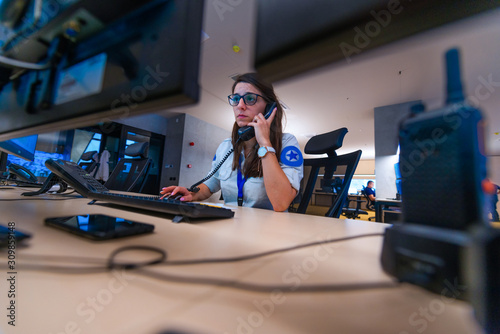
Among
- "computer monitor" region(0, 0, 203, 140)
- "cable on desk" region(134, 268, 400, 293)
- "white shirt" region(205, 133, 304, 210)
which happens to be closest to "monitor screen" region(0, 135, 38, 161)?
"computer monitor" region(0, 0, 203, 140)

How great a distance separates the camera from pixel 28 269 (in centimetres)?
18

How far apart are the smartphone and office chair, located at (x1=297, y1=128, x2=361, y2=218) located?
91cm

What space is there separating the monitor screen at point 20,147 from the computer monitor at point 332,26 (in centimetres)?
129

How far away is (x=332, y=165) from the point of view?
1.25 meters

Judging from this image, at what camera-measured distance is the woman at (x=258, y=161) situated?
88 cm

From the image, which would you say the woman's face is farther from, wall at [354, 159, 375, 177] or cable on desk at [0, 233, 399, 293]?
wall at [354, 159, 375, 177]

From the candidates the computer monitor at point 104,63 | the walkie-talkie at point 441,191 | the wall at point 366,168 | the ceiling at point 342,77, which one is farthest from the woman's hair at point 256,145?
the wall at point 366,168

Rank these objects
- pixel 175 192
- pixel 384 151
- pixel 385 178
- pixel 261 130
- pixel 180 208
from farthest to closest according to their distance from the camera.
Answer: pixel 384 151, pixel 385 178, pixel 261 130, pixel 175 192, pixel 180 208

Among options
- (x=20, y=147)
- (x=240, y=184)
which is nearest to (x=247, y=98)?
(x=240, y=184)

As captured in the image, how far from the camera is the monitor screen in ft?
3.07

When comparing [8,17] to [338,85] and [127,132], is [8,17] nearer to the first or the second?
[338,85]

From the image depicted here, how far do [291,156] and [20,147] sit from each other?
1.35 meters

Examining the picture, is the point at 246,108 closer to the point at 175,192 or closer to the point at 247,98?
the point at 247,98

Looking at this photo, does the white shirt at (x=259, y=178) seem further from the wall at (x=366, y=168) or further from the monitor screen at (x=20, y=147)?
the wall at (x=366, y=168)
